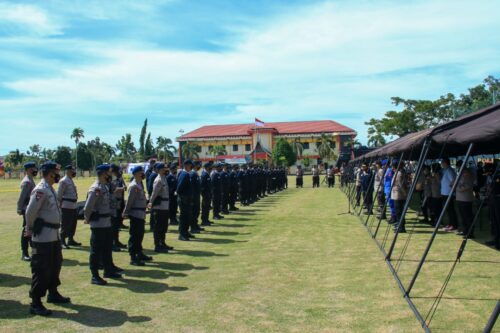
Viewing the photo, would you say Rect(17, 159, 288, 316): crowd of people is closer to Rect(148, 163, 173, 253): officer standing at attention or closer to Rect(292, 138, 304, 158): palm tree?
Rect(148, 163, 173, 253): officer standing at attention

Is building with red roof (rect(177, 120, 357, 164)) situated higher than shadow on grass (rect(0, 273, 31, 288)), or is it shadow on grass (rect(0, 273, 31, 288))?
building with red roof (rect(177, 120, 357, 164))

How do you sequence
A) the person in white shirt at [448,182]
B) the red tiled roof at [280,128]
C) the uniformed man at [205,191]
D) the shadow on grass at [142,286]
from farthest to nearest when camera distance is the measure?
the red tiled roof at [280,128] < the uniformed man at [205,191] < the person in white shirt at [448,182] < the shadow on grass at [142,286]

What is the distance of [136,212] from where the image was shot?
8.34m

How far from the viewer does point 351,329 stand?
4.92m

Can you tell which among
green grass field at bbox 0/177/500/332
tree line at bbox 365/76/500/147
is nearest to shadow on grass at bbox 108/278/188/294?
green grass field at bbox 0/177/500/332

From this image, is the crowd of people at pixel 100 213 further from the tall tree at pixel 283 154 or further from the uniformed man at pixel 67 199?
the tall tree at pixel 283 154

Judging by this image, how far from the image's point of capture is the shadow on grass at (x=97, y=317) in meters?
5.34

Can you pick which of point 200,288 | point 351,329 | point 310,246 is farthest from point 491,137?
point 310,246

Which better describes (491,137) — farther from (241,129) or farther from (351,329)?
(241,129)

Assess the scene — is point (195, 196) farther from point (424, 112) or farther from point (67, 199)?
point (424, 112)

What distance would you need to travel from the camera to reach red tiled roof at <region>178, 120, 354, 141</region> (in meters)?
84.1

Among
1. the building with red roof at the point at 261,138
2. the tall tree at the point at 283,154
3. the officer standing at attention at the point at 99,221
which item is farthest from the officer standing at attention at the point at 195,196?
the building with red roof at the point at 261,138

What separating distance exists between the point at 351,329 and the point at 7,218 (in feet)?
54.0

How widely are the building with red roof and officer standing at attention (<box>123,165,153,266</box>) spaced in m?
70.8
